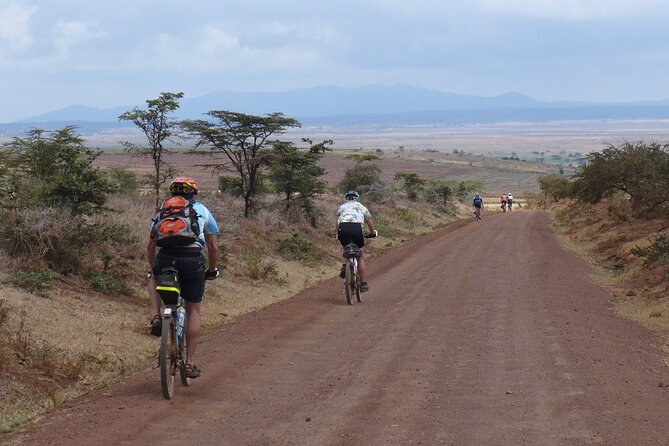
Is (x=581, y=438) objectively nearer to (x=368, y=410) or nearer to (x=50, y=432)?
(x=368, y=410)

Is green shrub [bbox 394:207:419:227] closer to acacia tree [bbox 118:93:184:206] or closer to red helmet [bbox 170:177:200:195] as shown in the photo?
acacia tree [bbox 118:93:184:206]

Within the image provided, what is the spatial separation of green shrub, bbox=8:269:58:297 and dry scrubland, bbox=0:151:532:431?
0.14 ft

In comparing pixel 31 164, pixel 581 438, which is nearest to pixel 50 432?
pixel 581 438

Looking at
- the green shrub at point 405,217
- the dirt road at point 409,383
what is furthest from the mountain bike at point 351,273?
the green shrub at point 405,217

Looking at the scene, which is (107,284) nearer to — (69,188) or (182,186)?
(69,188)

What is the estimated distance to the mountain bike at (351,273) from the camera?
14.5 meters

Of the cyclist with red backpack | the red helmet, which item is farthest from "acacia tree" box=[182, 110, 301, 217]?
the red helmet

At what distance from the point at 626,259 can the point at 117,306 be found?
45.7ft

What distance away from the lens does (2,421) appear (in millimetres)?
6949

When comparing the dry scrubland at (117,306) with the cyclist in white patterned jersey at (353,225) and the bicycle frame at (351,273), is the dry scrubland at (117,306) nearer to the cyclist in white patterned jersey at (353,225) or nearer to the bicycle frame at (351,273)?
the bicycle frame at (351,273)

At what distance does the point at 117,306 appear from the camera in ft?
40.4

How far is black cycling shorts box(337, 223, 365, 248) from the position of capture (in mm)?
14812

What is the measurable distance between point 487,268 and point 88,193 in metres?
9.94

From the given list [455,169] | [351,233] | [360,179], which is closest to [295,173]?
[351,233]
